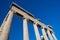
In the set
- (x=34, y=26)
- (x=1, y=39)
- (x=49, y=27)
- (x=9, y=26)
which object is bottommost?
(x=1, y=39)

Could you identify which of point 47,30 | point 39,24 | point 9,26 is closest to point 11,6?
point 9,26

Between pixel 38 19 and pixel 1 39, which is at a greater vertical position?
pixel 38 19

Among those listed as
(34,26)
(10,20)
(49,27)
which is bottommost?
(10,20)

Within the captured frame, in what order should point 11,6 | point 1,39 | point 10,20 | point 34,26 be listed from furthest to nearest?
point 34,26 → point 11,6 → point 10,20 → point 1,39

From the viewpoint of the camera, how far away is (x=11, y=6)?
24281 millimetres

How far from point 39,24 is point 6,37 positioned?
14.3m

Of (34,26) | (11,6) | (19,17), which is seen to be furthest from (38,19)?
(11,6)

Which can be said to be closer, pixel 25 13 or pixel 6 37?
pixel 6 37

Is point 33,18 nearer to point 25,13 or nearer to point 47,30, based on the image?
point 25,13

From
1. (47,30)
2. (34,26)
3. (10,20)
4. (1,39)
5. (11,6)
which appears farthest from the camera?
(47,30)

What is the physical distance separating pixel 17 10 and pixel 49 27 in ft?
39.4

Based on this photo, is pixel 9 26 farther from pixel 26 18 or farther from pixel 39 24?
pixel 39 24

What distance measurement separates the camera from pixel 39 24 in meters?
29.0

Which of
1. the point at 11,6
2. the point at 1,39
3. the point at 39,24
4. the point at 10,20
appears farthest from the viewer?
the point at 39,24
